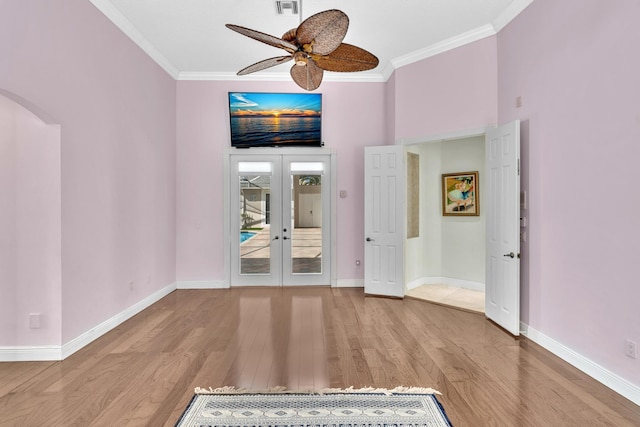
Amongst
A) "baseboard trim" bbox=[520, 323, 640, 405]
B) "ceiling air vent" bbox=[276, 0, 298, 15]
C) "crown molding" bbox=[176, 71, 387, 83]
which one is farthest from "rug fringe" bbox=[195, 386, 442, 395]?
"crown molding" bbox=[176, 71, 387, 83]

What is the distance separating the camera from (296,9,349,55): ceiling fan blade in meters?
2.50

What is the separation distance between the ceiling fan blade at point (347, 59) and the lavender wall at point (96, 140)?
232cm

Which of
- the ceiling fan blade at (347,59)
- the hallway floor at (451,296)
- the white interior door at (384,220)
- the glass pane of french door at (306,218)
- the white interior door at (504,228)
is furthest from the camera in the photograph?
the glass pane of french door at (306,218)

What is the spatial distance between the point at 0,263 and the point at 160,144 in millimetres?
2756

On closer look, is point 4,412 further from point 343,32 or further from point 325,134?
point 325,134

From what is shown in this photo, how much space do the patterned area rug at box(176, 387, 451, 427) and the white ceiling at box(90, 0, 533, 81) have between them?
392cm

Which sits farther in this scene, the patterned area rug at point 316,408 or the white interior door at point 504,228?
the white interior door at point 504,228

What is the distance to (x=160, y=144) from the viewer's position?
18.0 ft

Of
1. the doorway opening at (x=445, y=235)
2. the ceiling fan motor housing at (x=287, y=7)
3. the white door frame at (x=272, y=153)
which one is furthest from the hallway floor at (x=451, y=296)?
the ceiling fan motor housing at (x=287, y=7)

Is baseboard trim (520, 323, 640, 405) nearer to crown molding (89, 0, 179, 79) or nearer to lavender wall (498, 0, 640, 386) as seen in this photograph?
lavender wall (498, 0, 640, 386)

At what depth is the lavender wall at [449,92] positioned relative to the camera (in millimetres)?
4574

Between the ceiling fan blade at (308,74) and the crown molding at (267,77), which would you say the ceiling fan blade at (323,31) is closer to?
the ceiling fan blade at (308,74)

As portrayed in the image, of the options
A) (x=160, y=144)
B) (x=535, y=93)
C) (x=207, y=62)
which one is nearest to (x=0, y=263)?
(x=160, y=144)

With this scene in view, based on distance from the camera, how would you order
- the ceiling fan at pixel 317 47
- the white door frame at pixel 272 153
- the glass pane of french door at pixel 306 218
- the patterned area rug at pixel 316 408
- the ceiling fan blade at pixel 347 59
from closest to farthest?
the patterned area rug at pixel 316 408
the ceiling fan at pixel 317 47
the ceiling fan blade at pixel 347 59
the white door frame at pixel 272 153
the glass pane of french door at pixel 306 218
